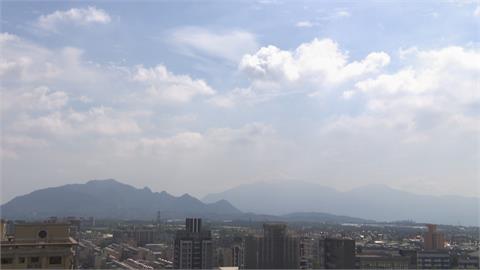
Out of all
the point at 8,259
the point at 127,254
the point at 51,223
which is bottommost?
the point at 127,254

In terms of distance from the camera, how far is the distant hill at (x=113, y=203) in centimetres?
5141

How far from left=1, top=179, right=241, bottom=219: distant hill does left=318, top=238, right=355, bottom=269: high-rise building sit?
35.9 m

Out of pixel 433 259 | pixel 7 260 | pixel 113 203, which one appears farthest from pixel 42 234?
pixel 113 203

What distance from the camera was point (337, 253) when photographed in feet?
47.7

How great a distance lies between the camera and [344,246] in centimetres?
1447

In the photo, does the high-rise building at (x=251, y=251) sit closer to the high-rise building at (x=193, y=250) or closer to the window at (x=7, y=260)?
the high-rise building at (x=193, y=250)

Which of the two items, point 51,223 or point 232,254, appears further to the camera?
point 232,254

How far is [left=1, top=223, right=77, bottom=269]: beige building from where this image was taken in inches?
185

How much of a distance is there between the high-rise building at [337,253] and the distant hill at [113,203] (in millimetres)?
35944

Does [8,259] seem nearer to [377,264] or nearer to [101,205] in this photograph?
[377,264]

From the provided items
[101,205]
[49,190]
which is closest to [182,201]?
[101,205]

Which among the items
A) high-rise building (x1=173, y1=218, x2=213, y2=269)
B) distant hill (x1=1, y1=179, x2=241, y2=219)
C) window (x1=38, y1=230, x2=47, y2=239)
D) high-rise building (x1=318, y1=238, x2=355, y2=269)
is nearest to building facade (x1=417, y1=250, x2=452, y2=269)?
high-rise building (x1=318, y1=238, x2=355, y2=269)

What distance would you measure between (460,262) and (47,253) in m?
15.5

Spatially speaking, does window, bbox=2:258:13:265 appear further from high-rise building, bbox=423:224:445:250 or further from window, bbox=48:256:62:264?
high-rise building, bbox=423:224:445:250
